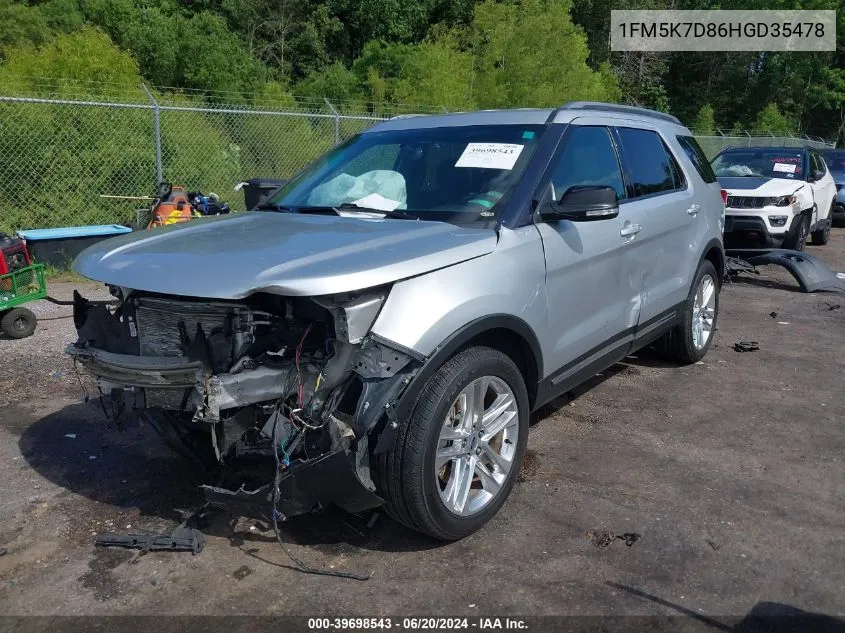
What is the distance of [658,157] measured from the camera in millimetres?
5359

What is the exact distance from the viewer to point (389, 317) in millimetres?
3012

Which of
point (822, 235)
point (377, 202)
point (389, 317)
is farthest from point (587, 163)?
point (822, 235)

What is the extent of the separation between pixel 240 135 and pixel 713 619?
1159cm

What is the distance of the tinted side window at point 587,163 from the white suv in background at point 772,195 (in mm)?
6802

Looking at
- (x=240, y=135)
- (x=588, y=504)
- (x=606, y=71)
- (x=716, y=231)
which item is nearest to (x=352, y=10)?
(x=606, y=71)

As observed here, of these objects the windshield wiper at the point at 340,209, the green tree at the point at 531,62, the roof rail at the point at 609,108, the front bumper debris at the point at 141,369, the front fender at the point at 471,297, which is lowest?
the front bumper debris at the point at 141,369

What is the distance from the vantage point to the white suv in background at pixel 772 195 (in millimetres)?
10688

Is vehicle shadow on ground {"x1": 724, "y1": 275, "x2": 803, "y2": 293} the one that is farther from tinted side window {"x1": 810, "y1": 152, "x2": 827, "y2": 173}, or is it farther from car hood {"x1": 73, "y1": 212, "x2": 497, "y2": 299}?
car hood {"x1": 73, "y1": 212, "x2": 497, "y2": 299}

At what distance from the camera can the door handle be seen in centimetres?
449

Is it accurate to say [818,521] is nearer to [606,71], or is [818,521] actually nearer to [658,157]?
[658,157]

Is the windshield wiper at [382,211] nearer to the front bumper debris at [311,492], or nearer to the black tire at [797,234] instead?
the front bumper debris at [311,492]

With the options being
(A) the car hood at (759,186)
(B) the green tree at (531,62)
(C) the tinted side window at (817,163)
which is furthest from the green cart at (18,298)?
(B) the green tree at (531,62)

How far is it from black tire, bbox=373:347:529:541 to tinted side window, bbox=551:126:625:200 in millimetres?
1239

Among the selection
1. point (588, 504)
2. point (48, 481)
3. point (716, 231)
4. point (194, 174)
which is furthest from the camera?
point (194, 174)
